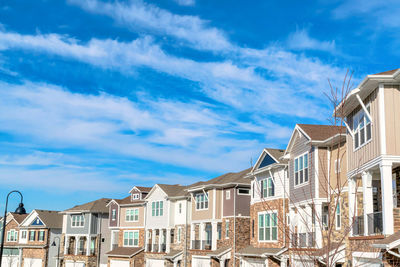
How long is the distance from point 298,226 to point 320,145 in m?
6.17

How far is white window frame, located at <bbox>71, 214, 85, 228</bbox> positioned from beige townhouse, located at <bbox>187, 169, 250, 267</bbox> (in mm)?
23056

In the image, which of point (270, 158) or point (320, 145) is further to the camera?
point (270, 158)

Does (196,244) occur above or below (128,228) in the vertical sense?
below

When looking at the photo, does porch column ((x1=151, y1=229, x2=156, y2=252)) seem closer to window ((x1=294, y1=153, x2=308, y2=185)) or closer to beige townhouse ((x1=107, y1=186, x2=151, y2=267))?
beige townhouse ((x1=107, y1=186, x2=151, y2=267))

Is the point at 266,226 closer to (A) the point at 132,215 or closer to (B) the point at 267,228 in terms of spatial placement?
(B) the point at 267,228

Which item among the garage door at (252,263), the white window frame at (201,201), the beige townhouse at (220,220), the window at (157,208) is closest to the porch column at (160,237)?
the window at (157,208)

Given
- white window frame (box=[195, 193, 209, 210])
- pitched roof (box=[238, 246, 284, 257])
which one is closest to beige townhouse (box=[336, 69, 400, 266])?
pitched roof (box=[238, 246, 284, 257])

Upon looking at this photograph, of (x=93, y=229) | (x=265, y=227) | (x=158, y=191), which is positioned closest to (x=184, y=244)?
(x=158, y=191)

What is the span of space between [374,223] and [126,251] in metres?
42.6

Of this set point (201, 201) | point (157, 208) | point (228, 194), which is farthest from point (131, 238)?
point (228, 194)

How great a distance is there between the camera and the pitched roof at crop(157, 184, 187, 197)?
53912 millimetres

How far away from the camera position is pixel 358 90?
67.2 ft

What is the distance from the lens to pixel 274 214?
1463cm

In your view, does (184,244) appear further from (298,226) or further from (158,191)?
(298,226)
